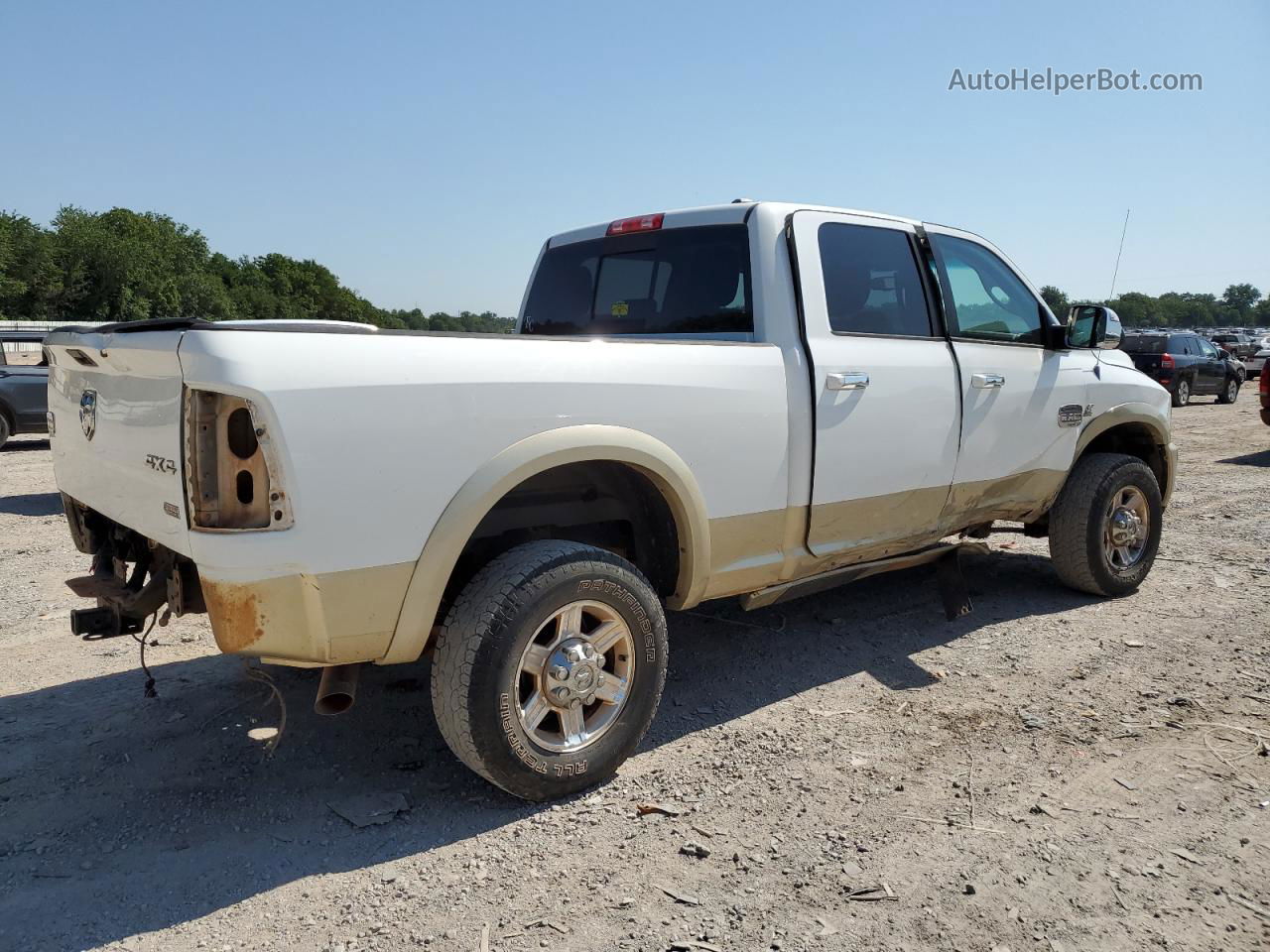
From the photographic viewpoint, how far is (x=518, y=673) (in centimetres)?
292

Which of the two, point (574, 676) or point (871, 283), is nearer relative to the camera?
point (574, 676)

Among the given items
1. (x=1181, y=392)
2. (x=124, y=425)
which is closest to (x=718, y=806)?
(x=124, y=425)

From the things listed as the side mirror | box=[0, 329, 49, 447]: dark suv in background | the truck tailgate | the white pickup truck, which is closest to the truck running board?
the white pickup truck

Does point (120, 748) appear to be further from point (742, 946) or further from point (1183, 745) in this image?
point (1183, 745)

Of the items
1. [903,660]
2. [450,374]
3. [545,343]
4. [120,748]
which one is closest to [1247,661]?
[903,660]

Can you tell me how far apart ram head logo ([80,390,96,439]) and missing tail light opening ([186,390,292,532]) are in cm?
83

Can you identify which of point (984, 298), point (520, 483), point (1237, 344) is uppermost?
point (1237, 344)

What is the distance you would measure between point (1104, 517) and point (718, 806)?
130 inches

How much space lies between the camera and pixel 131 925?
8.02 ft

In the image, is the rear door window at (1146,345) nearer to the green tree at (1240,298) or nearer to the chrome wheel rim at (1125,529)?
the chrome wheel rim at (1125,529)

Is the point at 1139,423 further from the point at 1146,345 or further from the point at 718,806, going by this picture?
the point at 1146,345

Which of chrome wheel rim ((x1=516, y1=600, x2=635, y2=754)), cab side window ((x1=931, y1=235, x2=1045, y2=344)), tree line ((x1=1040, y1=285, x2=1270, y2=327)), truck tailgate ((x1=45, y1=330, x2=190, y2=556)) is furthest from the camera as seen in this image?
tree line ((x1=1040, y1=285, x2=1270, y2=327))

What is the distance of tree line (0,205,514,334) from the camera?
56.3 m

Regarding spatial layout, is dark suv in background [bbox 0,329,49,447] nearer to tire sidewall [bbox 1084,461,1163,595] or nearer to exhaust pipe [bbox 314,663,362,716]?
exhaust pipe [bbox 314,663,362,716]
